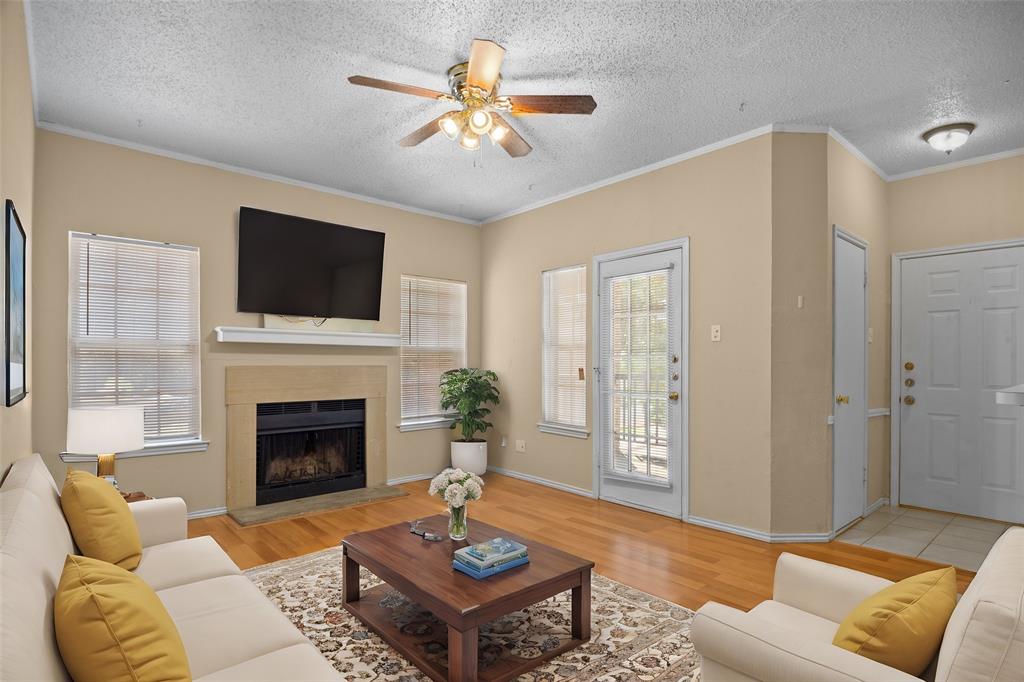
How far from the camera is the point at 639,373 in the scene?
466 centimetres

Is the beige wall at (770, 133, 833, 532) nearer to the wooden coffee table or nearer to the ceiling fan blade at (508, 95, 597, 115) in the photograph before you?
the ceiling fan blade at (508, 95, 597, 115)

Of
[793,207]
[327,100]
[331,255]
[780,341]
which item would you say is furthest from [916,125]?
[331,255]

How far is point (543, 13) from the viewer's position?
8.38 ft

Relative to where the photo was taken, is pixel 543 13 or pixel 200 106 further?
pixel 200 106

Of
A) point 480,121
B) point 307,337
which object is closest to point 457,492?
point 480,121

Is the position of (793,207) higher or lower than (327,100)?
lower

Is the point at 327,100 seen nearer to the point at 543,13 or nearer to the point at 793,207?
the point at 543,13

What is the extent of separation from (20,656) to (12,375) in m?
1.85

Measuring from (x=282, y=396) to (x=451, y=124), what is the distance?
2953 mm

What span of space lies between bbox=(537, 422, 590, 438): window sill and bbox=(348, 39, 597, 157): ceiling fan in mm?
2824

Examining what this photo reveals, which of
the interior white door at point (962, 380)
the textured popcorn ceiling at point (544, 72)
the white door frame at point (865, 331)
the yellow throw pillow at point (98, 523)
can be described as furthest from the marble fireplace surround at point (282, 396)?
the interior white door at point (962, 380)

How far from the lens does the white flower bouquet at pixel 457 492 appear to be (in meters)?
2.64

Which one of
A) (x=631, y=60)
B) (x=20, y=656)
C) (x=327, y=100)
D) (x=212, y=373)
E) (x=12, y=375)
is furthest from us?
(x=212, y=373)

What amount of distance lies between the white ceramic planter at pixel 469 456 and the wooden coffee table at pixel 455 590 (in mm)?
2790
